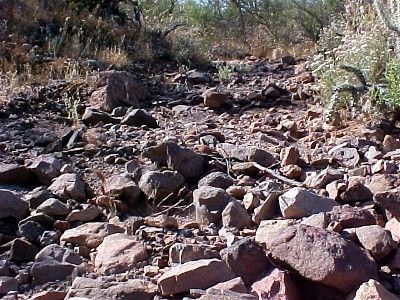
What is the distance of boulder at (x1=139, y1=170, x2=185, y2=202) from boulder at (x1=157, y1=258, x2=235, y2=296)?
952 mm

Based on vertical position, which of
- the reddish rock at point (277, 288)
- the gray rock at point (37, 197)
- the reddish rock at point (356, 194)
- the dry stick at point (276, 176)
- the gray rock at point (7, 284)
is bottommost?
the gray rock at point (7, 284)

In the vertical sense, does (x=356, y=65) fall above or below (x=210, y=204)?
above

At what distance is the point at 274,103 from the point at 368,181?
2381mm

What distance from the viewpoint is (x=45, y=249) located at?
107 inches

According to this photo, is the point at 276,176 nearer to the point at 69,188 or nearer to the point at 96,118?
the point at 69,188

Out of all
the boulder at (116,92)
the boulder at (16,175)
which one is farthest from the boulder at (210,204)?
the boulder at (116,92)

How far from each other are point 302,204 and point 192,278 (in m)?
0.76

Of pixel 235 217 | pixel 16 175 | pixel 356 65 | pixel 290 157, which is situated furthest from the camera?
pixel 356 65

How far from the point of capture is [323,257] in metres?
2.29

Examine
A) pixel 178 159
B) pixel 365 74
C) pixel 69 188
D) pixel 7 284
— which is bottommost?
pixel 7 284

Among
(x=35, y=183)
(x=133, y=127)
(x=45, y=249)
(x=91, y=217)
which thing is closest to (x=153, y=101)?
(x=133, y=127)

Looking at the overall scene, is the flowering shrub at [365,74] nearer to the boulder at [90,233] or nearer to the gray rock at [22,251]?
the boulder at [90,233]

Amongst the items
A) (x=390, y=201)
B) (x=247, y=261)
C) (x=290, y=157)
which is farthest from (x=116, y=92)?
(x=247, y=261)

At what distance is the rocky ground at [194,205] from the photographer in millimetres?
2346
